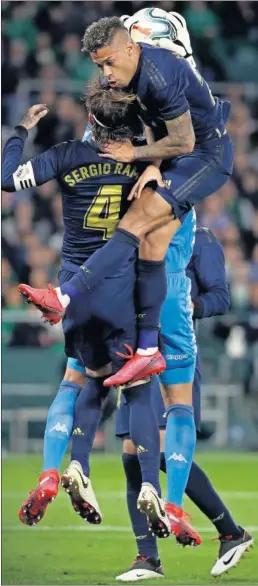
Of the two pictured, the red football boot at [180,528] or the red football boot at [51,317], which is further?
the red football boot at [180,528]

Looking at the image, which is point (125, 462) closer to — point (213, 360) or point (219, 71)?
point (213, 360)

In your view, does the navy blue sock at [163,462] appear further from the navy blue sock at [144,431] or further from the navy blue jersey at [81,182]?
the navy blue jersey at [81,182]

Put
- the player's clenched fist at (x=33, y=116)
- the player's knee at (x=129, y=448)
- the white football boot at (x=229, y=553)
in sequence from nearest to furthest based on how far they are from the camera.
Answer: the player's clenched fist at (x=33, y=116) < the player's knee at (x=129, y=448) < the white football boot at (x=229, y=553)

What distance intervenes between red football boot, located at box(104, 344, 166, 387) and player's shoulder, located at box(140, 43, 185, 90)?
1280 mm

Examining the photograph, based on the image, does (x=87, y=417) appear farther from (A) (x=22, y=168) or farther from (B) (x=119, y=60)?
(B) (x=119, y=60)

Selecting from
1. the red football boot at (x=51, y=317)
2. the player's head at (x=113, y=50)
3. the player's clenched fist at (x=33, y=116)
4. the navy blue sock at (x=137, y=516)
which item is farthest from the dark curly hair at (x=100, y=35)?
the navy blue sock at (x=137, y=516)

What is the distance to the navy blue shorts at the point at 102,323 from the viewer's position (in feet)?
22.1

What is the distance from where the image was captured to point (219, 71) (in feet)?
58.4

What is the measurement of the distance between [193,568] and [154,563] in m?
0.44

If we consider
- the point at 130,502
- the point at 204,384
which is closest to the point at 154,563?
the point at 130,502

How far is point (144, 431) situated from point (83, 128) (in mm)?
10568

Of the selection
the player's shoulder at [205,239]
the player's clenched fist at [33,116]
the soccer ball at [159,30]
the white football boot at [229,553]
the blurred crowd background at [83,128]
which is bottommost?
the blurred crowd background at [83,128]

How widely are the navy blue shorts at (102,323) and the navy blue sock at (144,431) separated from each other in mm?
187

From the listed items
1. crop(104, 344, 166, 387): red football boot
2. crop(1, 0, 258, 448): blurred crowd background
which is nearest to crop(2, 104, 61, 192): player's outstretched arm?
crop(104, 344, 166, 387): red football boot
